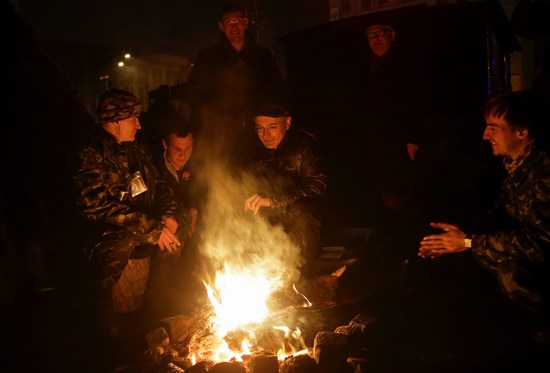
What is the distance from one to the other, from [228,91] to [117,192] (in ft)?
8.05

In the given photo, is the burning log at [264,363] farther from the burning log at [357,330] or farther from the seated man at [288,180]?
the seated man at [288,180]

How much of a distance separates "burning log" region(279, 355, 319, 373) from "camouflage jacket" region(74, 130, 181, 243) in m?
2.08

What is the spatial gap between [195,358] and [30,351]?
6.09 feet

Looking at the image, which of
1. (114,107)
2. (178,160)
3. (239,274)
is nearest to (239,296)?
(239,274)

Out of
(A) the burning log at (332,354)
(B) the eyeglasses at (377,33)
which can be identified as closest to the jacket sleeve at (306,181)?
(B) the eyeglasses at (377,33)

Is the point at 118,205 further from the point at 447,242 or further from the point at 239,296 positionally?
the point at 447,242

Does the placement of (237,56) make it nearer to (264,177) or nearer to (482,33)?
(264,177)

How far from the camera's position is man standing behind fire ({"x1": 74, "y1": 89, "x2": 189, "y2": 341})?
506 cm

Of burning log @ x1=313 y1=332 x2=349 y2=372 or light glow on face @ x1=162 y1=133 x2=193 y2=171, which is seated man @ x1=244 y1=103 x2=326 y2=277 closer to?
light glow on face @ x1=162 y1=133 x2=193 y2=171

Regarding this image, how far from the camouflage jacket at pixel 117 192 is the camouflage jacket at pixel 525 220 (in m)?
3.35

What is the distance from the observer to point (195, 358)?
458cm

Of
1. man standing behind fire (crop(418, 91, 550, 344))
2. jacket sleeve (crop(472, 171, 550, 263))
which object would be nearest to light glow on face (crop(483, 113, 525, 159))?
man standing behind fire (crop(418, 91, 550, 344))

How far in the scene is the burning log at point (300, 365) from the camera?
405 cm

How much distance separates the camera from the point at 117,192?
537 centimetres
